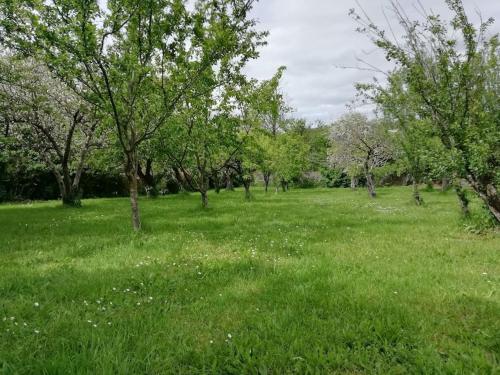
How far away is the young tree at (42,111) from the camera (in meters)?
21.2

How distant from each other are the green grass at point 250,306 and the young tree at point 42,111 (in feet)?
45.4

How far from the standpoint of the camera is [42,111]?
22.3 m

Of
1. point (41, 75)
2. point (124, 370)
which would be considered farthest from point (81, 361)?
point (41, 75)

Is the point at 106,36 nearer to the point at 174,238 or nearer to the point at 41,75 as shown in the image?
the point at 174,238

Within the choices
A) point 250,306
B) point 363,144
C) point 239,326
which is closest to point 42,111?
point 250,306

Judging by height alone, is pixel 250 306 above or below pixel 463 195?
below

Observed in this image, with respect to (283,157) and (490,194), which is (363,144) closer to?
(283,157)

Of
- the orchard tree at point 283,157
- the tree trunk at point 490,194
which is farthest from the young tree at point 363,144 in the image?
the tree trunk at point 490,194

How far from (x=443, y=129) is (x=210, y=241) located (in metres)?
8.03

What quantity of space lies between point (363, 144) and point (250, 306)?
1377 inches

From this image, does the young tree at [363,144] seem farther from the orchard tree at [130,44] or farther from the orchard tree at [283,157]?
the orchard tree at [130,44]

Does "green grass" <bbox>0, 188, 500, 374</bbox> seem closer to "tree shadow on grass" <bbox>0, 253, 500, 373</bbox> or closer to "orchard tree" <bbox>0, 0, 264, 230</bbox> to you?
"tree shadow on grass" <bbox>0, 253, 500, 373</bbox>

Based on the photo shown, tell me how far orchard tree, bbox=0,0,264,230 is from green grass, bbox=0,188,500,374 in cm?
541

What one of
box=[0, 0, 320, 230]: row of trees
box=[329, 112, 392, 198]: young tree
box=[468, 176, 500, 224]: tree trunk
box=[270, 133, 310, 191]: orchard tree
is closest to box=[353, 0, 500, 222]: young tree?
box=[468, 176, 500, 224]: tree trunk
